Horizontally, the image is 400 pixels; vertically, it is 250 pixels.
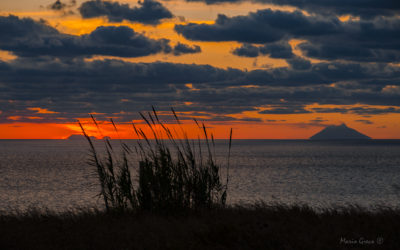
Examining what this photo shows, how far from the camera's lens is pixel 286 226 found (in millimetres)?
11375

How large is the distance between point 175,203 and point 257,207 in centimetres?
282

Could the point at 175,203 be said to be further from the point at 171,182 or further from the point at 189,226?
the point at 189,226

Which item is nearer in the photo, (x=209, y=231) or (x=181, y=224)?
(x=209, y=231)

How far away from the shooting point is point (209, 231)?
1038 cm

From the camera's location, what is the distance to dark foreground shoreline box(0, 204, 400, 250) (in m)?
10.0

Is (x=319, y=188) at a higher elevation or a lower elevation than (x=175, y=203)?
lower

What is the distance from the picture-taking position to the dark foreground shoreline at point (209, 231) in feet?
33.0

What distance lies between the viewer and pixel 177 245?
10023 millimetres

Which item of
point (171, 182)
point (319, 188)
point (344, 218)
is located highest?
point (171, 182)

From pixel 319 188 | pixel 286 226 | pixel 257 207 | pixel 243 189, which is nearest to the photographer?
pixel 286 226

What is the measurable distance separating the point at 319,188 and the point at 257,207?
3320cm

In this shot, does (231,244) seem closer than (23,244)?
Yes

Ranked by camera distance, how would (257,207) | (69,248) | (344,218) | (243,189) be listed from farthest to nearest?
(243,189), (257,207), (344,218), (69,248)

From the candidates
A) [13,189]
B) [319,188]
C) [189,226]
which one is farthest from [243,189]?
[189,226]
